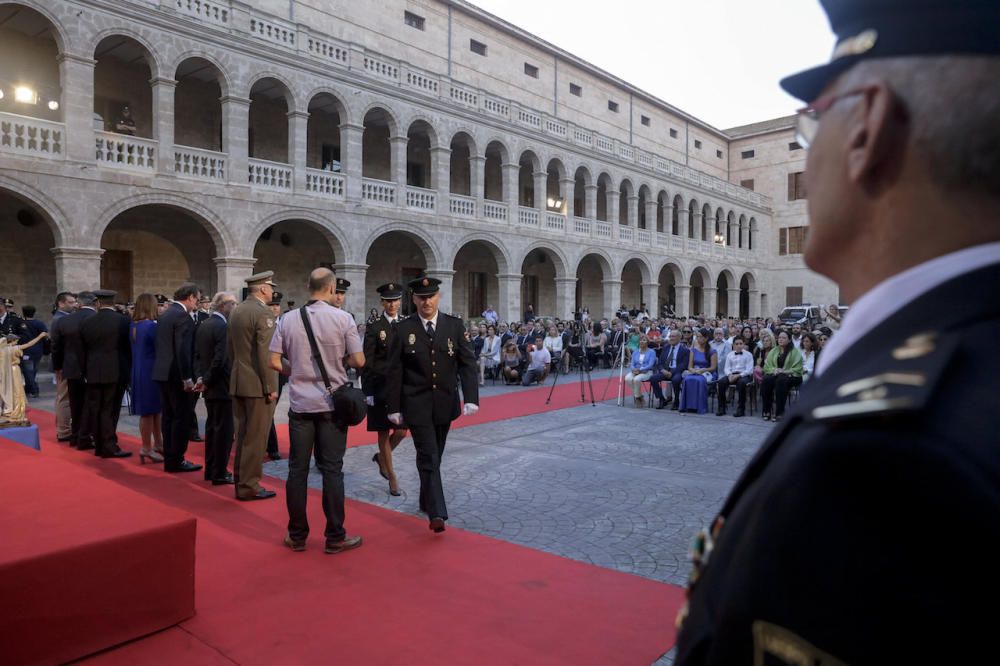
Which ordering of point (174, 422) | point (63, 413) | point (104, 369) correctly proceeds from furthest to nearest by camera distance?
point (63, 413)
point (104, 369)
point (174, 422)

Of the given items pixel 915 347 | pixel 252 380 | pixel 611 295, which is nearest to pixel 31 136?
pixel 252 380

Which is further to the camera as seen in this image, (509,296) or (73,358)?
(509,296)

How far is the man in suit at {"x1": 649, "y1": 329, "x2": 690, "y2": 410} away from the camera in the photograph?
442 inches

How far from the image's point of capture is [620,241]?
89.6ft

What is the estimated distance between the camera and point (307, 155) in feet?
66.4

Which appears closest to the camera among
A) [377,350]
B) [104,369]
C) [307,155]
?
[377,350]

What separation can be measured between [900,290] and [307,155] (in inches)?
843

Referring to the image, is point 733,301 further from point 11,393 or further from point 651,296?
point 11,393

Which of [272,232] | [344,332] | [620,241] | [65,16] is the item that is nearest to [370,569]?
[344,332]

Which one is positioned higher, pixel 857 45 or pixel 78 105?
pixel 78 105

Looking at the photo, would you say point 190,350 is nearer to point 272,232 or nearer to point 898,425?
point 898,425

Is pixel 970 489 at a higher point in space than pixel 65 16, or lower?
lower

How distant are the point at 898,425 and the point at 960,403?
6 centimetres

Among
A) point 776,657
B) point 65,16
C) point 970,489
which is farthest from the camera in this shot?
point 65,16
